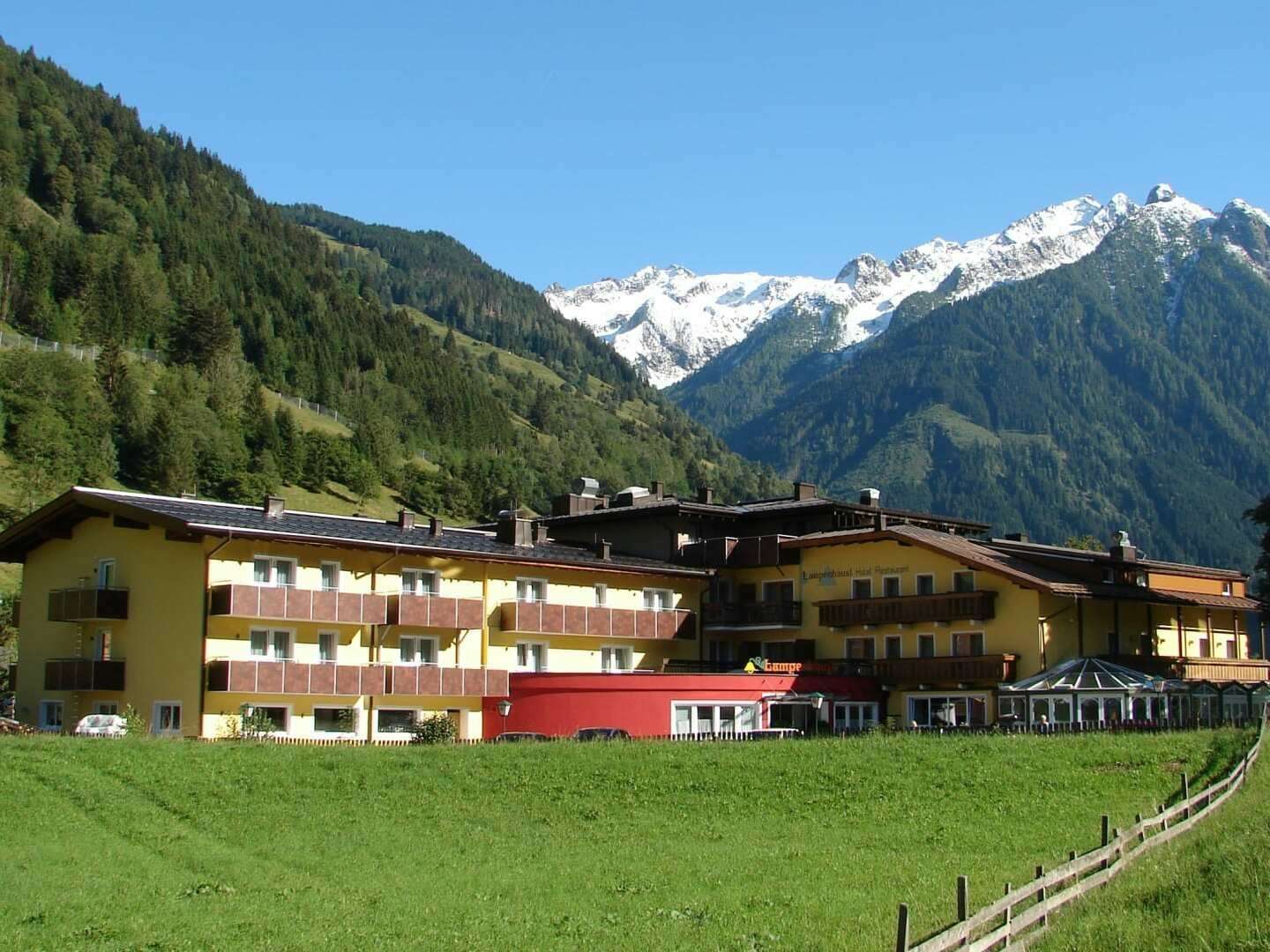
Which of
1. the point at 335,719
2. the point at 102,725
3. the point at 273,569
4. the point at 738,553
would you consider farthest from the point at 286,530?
the point at 738,553

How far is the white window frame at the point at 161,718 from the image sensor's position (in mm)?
53438

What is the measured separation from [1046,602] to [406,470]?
12481cm

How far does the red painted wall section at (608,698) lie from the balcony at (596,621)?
118 inches

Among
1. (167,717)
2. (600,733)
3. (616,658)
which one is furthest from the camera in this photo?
(616,658)

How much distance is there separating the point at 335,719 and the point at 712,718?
14480mm

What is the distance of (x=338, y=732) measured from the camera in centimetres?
5638

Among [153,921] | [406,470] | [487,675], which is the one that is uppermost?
[406,470]

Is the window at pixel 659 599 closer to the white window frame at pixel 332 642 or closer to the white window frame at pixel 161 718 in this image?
the white window frame at pixel 332 642

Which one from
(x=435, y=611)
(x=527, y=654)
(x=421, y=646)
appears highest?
(x=435, y=611)

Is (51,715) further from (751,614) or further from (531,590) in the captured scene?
(751,614)

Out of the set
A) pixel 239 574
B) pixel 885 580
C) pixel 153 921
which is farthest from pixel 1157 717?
pixel 153 921

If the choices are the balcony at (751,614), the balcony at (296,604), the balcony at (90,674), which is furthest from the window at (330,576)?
the balcony at (751,614)

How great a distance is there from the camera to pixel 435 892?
28609 mm

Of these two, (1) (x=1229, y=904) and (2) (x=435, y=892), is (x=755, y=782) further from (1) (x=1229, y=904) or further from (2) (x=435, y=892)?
(1) (x=1229, y=904)
